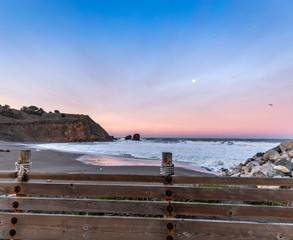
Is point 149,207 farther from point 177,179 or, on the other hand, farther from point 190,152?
point 190,152

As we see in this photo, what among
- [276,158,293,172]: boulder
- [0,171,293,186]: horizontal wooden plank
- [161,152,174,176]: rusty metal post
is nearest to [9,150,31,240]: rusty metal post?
[0,171,293,186]: horizontal wooden plank

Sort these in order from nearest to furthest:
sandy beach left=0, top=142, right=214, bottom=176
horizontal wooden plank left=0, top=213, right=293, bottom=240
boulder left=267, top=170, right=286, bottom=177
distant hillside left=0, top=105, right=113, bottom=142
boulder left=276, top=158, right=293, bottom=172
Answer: horizontal wooden plank left=0, top=213, right=293, bottom=240 → boulder left=267, top=170, right=286, bottom=177 → boulder left=276, top=158, right=293, bottom=172 → sandy beach left=0, top=142, right=214, bottom=176 → distant hillside left=0, top=105, right=113, bottom=142

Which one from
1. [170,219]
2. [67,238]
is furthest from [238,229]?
[67,238]

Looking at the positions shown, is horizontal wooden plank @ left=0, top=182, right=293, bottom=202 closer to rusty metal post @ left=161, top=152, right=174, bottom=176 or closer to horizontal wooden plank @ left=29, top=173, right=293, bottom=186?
horizontal wooden plank @ left=29, top=173, right=293, bottom=186

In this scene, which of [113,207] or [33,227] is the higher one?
[113,207]

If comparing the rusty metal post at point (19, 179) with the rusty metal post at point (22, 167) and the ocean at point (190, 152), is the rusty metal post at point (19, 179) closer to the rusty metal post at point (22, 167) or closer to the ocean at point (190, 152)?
the rusty metal post at point (22, 167)

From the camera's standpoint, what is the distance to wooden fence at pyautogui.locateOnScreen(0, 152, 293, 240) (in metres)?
2.73

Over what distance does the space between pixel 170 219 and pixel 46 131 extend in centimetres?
8150

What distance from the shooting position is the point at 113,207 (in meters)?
2.96

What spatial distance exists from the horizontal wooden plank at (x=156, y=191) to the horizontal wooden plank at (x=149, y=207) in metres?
0.11

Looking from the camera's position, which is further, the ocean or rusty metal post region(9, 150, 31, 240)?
the ocean

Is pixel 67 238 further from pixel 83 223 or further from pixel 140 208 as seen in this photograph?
pixel 140 208

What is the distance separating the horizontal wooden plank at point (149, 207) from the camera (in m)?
2.73

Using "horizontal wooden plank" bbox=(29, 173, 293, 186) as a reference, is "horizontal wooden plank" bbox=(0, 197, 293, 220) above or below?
below
